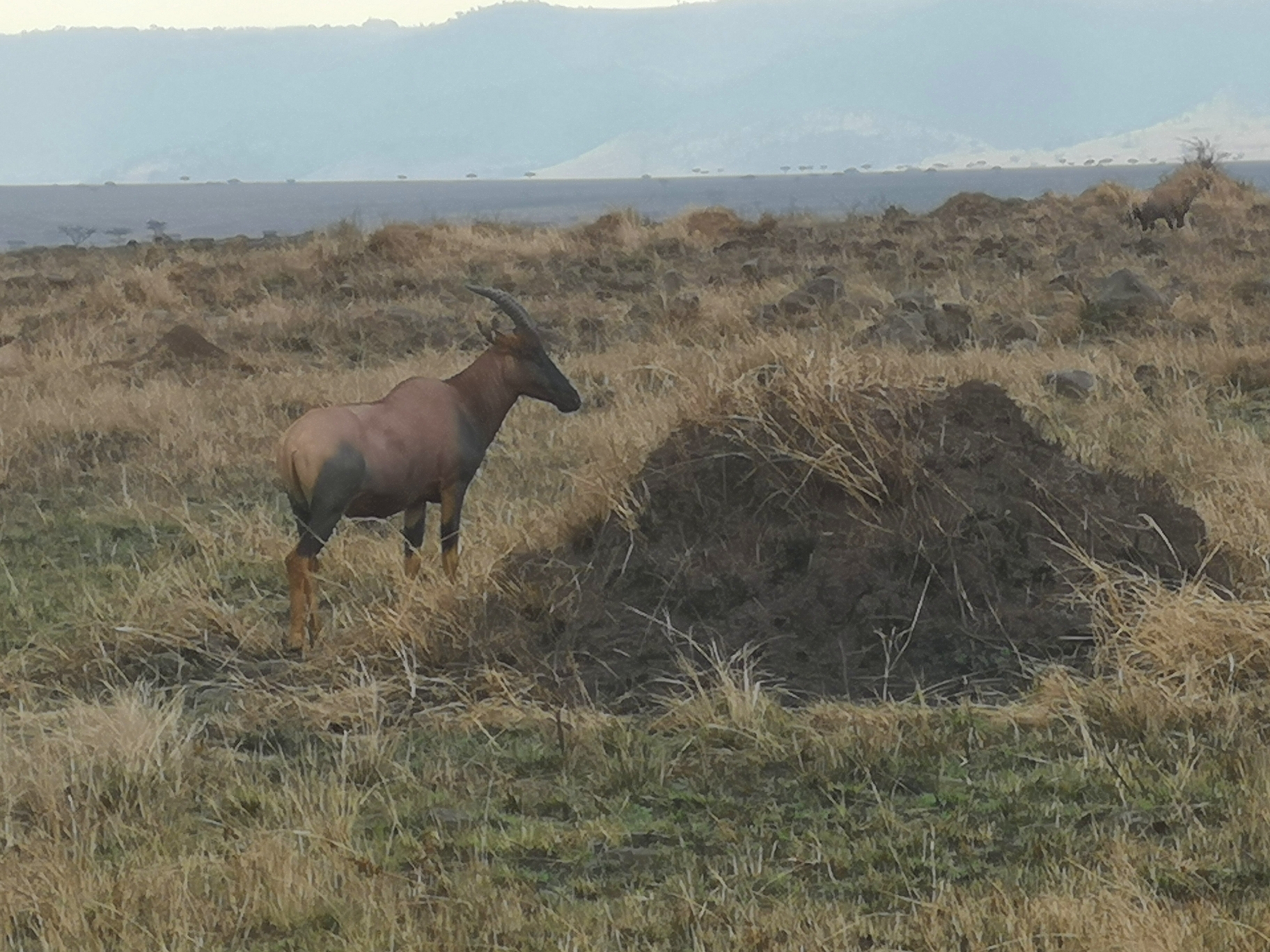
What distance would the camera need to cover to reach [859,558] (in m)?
6.88

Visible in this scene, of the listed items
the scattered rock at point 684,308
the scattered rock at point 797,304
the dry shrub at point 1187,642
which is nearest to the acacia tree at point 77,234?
the scattered rock at point 684,308

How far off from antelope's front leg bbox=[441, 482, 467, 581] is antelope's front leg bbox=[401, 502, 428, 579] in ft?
0.33

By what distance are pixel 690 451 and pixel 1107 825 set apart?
314 cm

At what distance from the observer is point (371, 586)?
793 centimetres

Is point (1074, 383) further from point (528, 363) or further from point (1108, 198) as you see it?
point (1108, 198)

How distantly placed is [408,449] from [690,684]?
1.44 m

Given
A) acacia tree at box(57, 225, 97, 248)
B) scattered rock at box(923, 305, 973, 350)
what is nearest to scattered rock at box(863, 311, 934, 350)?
scattered rock at box(923, 305, 973, 350)

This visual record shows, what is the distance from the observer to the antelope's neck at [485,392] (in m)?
7.34

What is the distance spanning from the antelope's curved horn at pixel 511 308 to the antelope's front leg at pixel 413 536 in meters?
0.86

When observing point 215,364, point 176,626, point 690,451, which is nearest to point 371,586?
point 176,626

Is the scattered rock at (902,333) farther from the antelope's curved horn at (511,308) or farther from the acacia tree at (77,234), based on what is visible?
the acacia tree at (77,234)

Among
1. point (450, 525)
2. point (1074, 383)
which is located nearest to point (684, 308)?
point (1074, 383)

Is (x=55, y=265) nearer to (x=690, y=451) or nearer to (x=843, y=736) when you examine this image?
(x=690, y=451)

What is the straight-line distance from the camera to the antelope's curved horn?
707 centimetres
